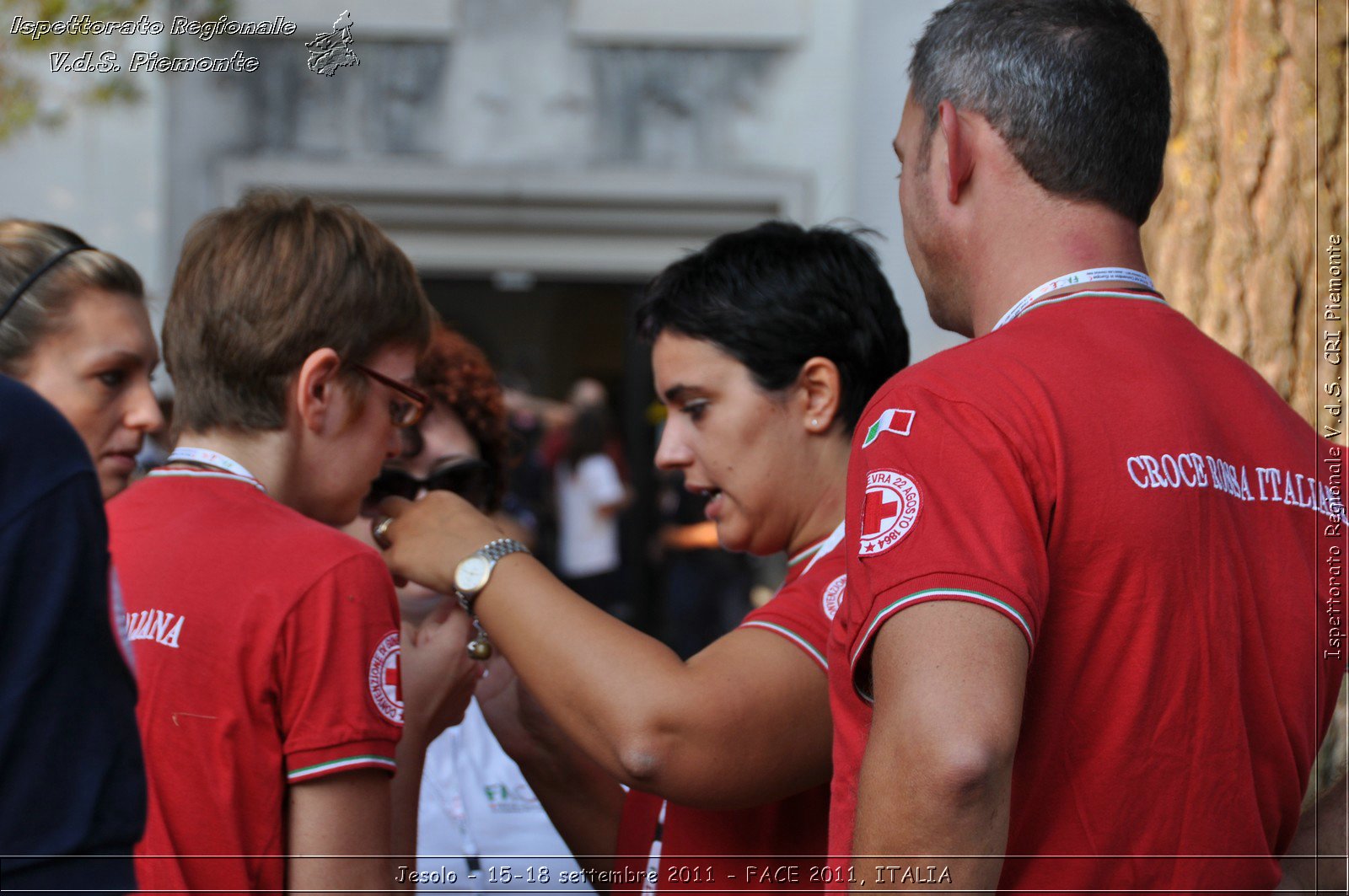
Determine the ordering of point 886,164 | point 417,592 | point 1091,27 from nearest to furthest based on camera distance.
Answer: point 1091,27 → point 417,592 → point 886,164

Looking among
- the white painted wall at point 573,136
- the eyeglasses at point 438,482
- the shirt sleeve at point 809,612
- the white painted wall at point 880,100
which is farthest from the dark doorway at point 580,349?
the shirt sleeve at point 809,612

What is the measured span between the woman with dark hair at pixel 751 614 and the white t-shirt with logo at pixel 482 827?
231mm

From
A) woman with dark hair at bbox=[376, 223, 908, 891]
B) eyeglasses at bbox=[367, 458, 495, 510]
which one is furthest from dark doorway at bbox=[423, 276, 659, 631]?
woman with dark hair at bbox=[376, 223, 908, 891]

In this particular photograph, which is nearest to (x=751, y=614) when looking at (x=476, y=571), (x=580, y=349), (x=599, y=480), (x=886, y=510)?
(x=476, y=571)

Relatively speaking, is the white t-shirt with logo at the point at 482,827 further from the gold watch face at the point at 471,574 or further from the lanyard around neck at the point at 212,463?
the lanyard around neck at the point at 212,463

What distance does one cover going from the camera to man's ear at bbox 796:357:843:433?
2041 mm

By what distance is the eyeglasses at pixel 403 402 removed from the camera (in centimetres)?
190

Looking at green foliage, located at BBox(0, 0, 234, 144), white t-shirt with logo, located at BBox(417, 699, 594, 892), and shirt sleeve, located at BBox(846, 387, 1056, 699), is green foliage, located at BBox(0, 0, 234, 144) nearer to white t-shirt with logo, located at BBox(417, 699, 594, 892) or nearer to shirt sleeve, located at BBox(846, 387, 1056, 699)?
white t-shirt with logo, located at BBox(417, 699, 594, 892)

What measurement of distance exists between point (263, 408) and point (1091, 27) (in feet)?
3.94

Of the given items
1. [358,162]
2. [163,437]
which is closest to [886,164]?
[358,162]

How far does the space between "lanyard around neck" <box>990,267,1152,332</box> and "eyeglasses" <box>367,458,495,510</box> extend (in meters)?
1.44

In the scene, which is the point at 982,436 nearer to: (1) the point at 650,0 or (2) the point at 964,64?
(2) the point at 964,64

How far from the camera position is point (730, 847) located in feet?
5.96

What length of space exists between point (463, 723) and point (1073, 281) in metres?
1.81
